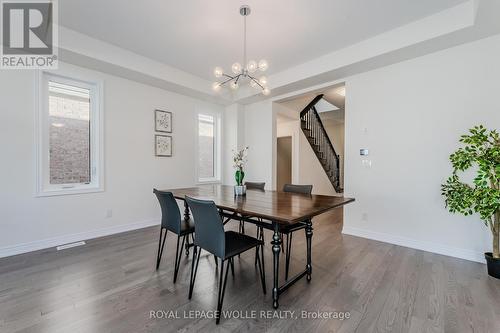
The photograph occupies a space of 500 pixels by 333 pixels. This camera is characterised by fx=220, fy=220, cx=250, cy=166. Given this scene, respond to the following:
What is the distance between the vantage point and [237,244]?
1931 millimetres

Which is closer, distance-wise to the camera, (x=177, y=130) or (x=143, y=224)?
(x=143, y=224)

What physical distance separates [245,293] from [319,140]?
19.1 feet

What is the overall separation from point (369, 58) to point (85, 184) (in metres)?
4.67

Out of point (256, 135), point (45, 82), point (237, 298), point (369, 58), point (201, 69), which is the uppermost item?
point (201, 69)

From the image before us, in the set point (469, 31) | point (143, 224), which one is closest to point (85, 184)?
point (143, 224)

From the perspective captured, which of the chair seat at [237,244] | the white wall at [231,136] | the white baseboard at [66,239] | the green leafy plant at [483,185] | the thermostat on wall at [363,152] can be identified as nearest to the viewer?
the chair seat at [237,244]

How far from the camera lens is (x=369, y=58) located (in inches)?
120

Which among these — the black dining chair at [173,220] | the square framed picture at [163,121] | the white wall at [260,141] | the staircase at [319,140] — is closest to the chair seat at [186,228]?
the black dining chair at [173,220]

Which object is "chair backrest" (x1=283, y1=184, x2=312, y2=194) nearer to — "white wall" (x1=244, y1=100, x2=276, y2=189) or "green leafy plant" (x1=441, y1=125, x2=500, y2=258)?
"green leafy plant" (x1=441, y1=125, x2=500, y2=258)

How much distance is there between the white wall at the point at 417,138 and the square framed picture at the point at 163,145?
10.9 ft

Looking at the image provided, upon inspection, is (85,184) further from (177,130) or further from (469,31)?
(469,31)

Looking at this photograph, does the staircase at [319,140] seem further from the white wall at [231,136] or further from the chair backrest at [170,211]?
the chair backrest at [170,211]

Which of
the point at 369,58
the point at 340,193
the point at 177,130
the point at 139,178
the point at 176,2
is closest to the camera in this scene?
the point at 176,2

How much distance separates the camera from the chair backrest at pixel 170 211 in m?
2.23
